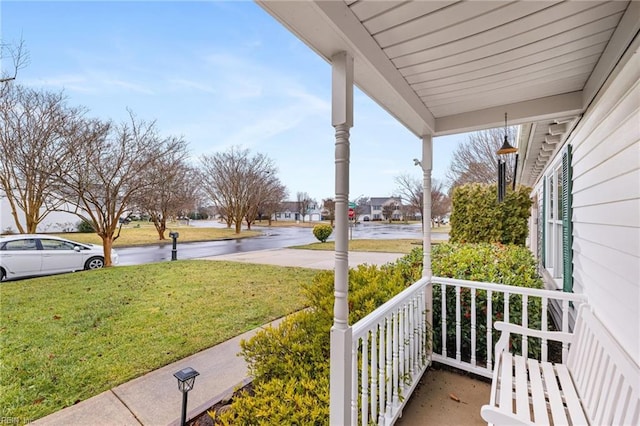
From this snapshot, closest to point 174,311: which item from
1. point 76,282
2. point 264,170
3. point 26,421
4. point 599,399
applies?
point 26,421

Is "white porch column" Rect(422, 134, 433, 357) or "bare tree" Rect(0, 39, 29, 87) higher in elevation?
"bare tree" Rect(0, 39, 29, 87)

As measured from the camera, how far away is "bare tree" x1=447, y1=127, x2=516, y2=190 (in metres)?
14.1

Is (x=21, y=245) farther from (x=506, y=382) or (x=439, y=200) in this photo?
(x=439, y=200)

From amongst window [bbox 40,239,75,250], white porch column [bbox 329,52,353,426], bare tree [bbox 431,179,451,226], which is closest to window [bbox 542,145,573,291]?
white porch column [bbox 329,52,353,426]

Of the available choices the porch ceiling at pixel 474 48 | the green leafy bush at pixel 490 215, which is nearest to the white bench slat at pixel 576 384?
the porch ceiling at pixel 474 48

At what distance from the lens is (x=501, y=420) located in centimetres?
135

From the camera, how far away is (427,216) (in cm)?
289

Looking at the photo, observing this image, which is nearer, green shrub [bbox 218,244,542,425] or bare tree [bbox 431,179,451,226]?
green shrub [bbox 218,244,542,425]

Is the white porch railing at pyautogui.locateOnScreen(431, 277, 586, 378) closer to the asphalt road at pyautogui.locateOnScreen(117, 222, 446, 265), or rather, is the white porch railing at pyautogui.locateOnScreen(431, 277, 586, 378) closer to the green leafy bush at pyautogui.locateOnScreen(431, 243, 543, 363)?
the green leafy bush at pyautogui.locateOnScreen(431, 243, 543, 363)

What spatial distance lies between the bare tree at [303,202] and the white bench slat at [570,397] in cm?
3799

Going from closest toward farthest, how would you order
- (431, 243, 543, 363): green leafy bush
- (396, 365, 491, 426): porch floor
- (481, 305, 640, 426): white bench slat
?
(481, 305, 640, 426): white bench slat, (396, 365, 491, 426): porch floor, (431, 243, 543, 363): green leafy bush

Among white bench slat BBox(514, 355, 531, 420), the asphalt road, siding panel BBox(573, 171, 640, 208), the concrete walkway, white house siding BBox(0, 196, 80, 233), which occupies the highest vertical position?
siding panel BBox(573, 171, 640, 208)

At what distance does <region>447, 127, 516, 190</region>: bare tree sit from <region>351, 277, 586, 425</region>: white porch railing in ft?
39.3

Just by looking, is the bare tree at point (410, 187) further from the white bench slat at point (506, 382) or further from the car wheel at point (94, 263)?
the white bench slat at point (506, 382)
